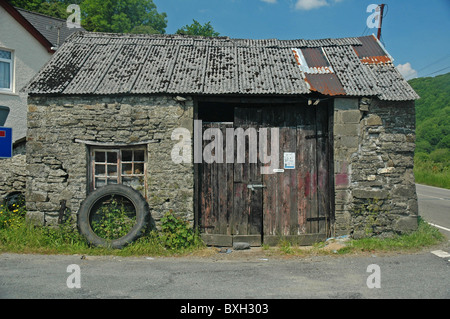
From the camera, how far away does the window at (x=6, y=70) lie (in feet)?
44.7

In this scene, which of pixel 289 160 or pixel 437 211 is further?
pixel 437 211

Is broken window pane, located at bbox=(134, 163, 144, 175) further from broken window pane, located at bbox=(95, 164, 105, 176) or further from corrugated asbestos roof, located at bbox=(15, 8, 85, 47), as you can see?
corrugated asbestos roof, located at bbox=(15, 8, 85, 47)

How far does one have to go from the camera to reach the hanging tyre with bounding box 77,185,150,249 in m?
6.98

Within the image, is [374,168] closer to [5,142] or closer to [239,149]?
[239,149]

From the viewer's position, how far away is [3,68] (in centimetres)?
1368

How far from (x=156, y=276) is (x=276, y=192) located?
3103 mm

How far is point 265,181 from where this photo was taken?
7602mm

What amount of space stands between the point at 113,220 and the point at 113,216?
0.28 ft

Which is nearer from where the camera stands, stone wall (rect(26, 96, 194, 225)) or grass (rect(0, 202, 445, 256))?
grass (rect(0, 202, 445, 256))

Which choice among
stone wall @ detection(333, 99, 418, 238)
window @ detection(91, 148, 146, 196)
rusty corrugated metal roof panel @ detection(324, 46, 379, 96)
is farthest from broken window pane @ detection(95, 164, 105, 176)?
rusty corrugated metal roof panel @ detection(324, 46, 379, 96)

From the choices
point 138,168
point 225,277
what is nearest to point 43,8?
point 138,168

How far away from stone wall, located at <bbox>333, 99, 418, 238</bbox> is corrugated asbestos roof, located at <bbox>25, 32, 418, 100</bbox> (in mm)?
382
